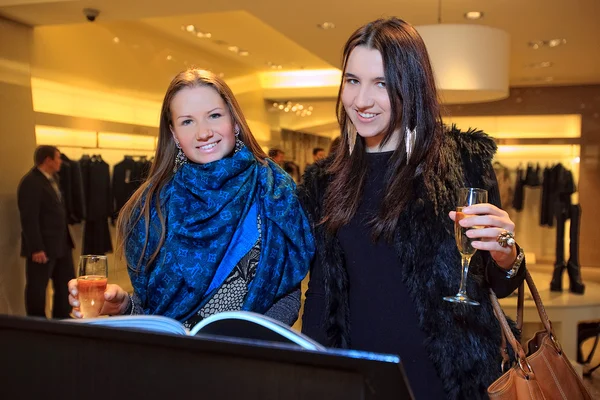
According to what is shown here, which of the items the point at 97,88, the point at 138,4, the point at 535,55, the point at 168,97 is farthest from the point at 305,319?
the point at 535,55

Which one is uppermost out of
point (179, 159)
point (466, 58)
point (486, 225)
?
point (466, 58)

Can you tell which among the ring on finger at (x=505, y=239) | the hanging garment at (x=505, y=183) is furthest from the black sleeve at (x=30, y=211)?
the hanging garment at (x=505, y=183)

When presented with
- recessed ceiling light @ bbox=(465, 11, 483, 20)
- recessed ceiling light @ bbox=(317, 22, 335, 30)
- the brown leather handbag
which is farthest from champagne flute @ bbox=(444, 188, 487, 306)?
recessed ceiling light @ bbox=(317, 22, 335, 30)

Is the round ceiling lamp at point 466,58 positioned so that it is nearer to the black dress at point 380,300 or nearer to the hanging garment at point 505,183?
the black dress at point 380,300

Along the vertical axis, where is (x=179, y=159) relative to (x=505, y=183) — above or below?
above

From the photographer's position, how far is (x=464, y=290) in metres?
1.24

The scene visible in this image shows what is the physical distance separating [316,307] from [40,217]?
4410 mm

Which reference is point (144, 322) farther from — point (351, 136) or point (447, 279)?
point (351, 136)

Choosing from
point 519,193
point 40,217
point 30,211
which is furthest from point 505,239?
point 519,193

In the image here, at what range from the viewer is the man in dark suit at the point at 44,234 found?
5047 mm

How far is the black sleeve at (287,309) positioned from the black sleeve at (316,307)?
10 centimetres

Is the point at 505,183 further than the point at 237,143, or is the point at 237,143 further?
the point at 505,183

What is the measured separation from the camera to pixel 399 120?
136 centimetres

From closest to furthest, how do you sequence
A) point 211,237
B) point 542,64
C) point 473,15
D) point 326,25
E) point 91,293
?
point 91,293 < point 211,237 < point 473,15 < point 326,25 < point 542,64
